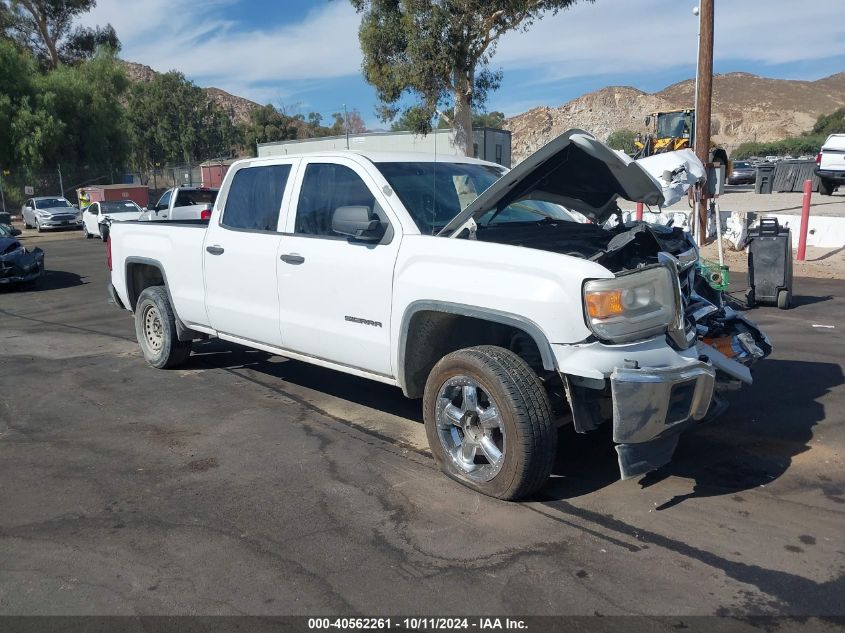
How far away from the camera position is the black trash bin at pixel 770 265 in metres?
9.92

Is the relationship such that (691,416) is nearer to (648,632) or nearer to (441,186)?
(648,632)

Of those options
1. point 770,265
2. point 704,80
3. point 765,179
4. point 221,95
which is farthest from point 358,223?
point 221,95

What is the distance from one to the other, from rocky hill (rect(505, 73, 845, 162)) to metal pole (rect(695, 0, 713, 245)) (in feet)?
246

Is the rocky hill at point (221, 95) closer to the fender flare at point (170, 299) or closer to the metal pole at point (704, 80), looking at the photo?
the metal pole at point (704, 80)

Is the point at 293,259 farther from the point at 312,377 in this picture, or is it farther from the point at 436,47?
the point at 436,47

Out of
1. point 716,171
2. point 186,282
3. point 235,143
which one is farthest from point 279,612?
point 235,143

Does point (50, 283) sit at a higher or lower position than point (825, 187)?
lower

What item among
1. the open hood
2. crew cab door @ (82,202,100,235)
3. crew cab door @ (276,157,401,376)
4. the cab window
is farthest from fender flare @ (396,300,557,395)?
crew cab door @ (82,202,100,235)

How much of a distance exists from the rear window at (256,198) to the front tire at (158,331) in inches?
55.3

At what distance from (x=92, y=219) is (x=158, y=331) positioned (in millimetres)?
23031

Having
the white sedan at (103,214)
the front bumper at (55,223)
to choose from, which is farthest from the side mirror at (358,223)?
the front bumper at (55,223)

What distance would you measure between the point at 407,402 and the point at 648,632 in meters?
3.44

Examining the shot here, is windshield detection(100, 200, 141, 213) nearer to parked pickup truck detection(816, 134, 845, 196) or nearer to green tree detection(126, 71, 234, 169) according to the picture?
parked pickup truck detection(816, 134, 845, 196)

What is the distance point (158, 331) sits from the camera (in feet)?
25.0
